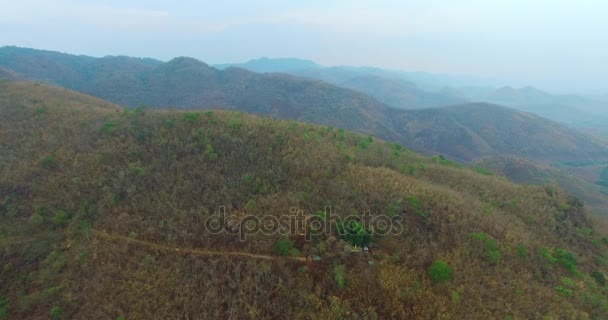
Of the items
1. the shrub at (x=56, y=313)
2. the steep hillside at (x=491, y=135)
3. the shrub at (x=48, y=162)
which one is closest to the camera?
the shrub at (x=56, y=313)

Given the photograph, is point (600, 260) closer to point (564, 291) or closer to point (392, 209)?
point (564, 291)

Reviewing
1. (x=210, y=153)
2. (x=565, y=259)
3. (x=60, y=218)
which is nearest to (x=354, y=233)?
(x=210, y=153)

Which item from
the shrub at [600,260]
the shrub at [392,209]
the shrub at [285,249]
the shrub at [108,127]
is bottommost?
the shrub at [600,260]

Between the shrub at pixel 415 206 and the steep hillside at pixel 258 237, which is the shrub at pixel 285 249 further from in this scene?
the shrub at pixel 415 206

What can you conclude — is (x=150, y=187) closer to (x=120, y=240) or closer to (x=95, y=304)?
(x=120, y=240)

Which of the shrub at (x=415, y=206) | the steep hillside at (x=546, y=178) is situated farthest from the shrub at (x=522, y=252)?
the steep hillside at (x=546, y=178)

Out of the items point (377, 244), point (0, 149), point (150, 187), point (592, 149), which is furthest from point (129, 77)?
point (592, 149)
